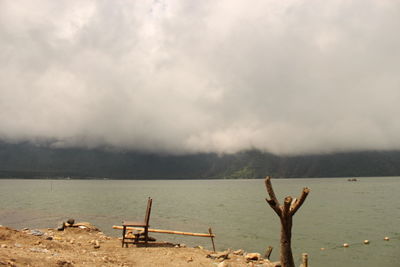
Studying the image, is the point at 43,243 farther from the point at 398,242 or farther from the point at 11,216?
the point at 11,216

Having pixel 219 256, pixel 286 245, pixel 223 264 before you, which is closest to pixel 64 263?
pixel 223 264

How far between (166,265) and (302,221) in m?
36.2

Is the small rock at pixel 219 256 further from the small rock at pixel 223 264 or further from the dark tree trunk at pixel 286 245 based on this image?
the dark tree trunk at pixel 286 245

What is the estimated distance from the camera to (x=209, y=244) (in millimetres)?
32406

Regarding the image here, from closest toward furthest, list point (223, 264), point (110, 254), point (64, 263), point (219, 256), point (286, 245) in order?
Answer: 1. point (64, 263)
2. point (286, 245)
3. point (223, 264)
4. point (110, 254)
5. point (219, 256)

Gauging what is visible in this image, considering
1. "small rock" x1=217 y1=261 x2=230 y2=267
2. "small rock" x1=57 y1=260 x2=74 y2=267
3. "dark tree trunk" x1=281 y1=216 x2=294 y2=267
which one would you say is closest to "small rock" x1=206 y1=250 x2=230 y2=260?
"small rock" x1=217 y1=261 x2=230 y2=267

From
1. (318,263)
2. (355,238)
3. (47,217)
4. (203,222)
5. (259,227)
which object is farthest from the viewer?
(47,217)

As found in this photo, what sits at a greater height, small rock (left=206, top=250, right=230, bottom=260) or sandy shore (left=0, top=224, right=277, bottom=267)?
sandy shore (left=0, top=224, right=277, bottom=267)

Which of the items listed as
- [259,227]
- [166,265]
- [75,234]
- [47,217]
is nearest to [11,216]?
[47,217]

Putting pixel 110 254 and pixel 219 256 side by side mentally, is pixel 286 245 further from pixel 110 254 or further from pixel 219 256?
pixel 110 254

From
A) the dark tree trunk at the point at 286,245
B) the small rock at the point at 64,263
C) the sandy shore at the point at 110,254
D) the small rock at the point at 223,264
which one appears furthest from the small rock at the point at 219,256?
the small rock at the point at 64,263

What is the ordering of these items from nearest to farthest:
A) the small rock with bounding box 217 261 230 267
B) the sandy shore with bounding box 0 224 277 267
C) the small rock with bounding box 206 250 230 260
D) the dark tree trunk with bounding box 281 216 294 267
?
the dark tree trunk with bounding box 281 216 294 267 < the sandy shore with bounding box 0 224 277 267 < the small rock with bounding box 217 261 230 267 < the small rock with bounding box 206 250 230 260

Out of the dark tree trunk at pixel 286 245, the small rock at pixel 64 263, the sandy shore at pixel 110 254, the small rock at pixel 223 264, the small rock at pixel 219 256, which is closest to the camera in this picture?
the small rock at pixel 64 263

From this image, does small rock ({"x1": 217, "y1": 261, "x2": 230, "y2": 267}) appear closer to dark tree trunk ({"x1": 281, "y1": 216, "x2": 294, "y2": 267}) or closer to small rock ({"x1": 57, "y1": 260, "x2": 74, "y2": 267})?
dark tree trunk ({"x1": 281, "y1": 216, "x2": 294, "y2": 267})
